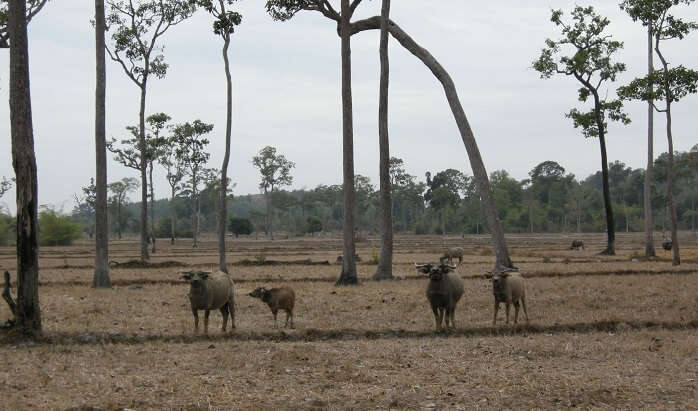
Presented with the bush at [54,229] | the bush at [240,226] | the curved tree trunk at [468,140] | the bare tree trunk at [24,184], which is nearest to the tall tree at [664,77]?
the curved tree trunk at [468,140]

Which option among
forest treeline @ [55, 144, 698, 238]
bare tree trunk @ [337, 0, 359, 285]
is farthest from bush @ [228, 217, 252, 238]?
bare tree trunk @ [337, 0, 359, 285]

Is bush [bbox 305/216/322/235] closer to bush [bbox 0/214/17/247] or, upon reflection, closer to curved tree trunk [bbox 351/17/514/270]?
bush [bbox 0/214/17/247]

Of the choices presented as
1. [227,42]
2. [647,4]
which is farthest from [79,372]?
[647,4]

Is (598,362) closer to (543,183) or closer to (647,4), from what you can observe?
(647,4)

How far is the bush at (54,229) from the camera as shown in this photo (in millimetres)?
84000

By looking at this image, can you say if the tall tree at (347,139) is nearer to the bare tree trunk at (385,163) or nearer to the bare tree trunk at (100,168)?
the bare tree trunk at (385,163)

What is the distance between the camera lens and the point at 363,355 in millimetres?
11961

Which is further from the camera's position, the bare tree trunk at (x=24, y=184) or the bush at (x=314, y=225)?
the bush at (x=314, y=225)

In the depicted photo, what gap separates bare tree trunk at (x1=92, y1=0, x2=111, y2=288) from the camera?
79.5 feet

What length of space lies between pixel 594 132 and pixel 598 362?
115 ft

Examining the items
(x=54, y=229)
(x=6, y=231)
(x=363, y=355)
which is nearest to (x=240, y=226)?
(x=54, y=229)

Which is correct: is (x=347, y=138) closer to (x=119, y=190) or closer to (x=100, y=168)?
(x=100, y=168)

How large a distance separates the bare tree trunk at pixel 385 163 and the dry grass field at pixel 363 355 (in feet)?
20.2

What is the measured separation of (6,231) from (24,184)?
80313mm
